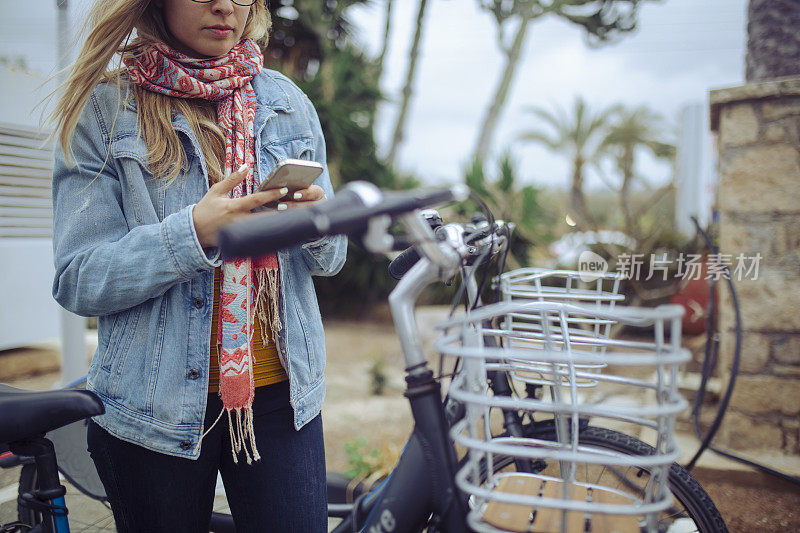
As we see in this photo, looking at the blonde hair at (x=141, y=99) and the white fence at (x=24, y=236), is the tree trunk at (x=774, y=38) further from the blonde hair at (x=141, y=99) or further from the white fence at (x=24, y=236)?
the white fence at (x=24, y=236)

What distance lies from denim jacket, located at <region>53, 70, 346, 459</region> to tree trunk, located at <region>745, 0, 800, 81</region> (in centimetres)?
316

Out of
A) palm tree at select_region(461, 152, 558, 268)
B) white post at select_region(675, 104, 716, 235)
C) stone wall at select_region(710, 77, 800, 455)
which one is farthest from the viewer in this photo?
white post at select_region(675, 104, 716, 235)

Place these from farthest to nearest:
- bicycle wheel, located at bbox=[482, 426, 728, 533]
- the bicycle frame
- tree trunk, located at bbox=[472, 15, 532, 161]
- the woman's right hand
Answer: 1. tree trunk, located at bbox=[472, 15, 532, 161]
2. bicycle wheel, located at bbox=[482, 426, 728, 533]
3. the woman's right hand
4. the bicycle frame

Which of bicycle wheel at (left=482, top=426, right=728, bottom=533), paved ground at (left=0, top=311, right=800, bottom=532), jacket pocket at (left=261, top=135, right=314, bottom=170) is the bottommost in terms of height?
paved ground at (left=0, top=311, right=800, bottom=532)

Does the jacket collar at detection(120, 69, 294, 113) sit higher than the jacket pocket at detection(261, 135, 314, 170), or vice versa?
the jacket collar at detection(120, 69, 294, 113)

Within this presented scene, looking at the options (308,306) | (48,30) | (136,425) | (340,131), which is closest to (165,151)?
(308,306)

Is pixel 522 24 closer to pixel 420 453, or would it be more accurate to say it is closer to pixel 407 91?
pixel 407 91

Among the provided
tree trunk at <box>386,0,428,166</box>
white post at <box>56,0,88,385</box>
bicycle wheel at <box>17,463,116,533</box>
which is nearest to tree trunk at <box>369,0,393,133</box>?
tree trunk at <box>386,0,428,166</box>

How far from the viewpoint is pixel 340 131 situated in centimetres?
796

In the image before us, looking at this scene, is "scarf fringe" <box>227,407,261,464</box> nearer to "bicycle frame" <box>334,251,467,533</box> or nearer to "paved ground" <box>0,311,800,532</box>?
"bicycle frame" <box>334,251,467,533</box>

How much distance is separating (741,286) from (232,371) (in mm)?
2740

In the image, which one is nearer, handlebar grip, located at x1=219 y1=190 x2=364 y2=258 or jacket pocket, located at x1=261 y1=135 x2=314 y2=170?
handlebar grip, located at x1=219 y1=190 x2=364 y2=258

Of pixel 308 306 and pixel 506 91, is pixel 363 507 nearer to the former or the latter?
pixel 308 306

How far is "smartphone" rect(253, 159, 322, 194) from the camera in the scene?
40.6 inches
